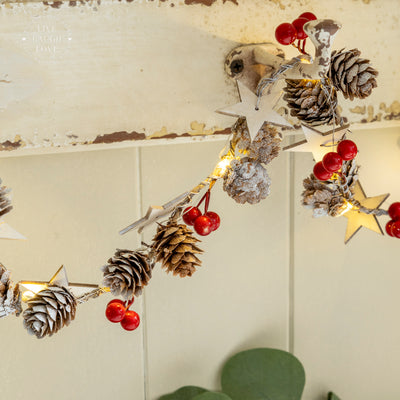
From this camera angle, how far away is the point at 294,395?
725 millimetres

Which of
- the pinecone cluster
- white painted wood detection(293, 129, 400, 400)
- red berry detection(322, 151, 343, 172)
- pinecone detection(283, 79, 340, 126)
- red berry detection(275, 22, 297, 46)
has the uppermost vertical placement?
red berry detection(275, 22, 297, 46)

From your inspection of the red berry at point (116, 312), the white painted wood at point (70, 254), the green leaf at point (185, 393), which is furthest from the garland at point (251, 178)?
the green leaf at point (185, 393)

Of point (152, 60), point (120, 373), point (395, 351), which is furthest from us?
point (395, 351)

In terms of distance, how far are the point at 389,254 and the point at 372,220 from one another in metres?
0.19

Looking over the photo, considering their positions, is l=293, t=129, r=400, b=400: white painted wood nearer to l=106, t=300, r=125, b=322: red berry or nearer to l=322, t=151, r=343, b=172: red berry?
l=322, t=151, r=343, b=172: red berry

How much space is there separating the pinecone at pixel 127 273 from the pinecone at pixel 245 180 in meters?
0.11

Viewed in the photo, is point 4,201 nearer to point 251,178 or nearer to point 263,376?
point 251,178

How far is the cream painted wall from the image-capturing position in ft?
2.00

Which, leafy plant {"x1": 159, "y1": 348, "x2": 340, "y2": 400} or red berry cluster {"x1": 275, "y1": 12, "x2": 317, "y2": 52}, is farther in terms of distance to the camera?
leafy plant {"x1": 159, "y1": 348, "x2": 340, "y2": 400}

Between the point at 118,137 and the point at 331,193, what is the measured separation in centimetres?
24

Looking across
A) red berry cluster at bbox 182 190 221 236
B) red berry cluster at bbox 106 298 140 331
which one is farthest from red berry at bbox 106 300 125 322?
red berry cluster at bbox 182 190 221 236

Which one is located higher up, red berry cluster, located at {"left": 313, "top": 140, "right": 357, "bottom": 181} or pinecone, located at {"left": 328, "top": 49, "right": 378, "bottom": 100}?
pinecone, located at {"left": 328, "top": 49, "right": 378, "bottom": 100}

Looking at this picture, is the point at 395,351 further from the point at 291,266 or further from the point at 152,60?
the point at 152,60

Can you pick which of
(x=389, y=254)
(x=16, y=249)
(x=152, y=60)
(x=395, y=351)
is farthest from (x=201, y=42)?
(x=395, y=351)
